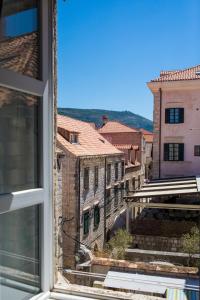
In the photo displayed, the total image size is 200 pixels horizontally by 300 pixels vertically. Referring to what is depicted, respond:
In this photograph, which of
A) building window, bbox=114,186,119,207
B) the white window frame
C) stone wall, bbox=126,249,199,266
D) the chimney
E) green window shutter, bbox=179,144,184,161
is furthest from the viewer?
the chimney

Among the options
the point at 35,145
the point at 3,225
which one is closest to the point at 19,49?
the point at 35,145

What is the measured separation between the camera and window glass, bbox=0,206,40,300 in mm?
1084

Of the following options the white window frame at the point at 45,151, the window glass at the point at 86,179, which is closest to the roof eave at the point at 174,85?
the window glass at the point at 86,179

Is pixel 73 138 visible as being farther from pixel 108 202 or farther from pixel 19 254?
pixel 19 254

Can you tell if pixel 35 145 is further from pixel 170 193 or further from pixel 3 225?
pixel 170 193

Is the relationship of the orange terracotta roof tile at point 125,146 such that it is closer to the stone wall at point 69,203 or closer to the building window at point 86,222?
the building window at point 86,222

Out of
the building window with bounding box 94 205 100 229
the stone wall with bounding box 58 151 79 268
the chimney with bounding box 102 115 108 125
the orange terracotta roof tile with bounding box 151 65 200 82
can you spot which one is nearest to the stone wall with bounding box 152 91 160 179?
the orange terracotta roof tile with bounding box 151 65 200 82

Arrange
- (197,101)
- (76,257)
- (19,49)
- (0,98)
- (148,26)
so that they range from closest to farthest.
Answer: (0,98)
(19,49)
(148,26)
(76,257)
(197,101)

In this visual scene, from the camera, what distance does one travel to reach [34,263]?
125 cm

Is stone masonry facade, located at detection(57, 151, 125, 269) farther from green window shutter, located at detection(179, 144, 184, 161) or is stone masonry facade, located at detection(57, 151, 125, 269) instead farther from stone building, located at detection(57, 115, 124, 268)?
green window shutter, located at detection(179, 144, 184, 161)

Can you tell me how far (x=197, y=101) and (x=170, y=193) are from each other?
527 cm

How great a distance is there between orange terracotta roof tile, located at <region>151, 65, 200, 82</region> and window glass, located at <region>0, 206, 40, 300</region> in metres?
10.3

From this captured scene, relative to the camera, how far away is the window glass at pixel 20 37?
3.59 feet

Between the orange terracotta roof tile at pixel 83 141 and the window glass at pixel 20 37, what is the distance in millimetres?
7538
